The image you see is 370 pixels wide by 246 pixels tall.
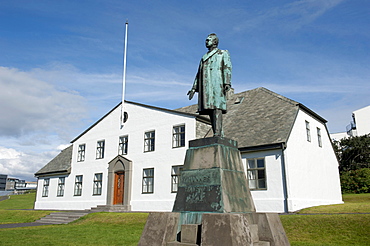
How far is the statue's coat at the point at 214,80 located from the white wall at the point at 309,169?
34.3 ft

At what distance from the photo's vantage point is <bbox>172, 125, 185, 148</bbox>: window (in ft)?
72.4

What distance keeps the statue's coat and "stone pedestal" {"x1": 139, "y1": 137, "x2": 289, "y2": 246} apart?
102 cm

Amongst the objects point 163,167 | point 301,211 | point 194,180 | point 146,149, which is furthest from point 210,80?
point 146,149

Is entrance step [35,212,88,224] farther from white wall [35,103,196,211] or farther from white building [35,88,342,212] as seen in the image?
white wall [35,103,196,211]

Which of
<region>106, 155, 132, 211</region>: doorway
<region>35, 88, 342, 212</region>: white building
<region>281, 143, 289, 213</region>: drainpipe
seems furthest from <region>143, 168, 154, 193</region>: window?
<region>281, 143, 289, 213</region>: drainpipe

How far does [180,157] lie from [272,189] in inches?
261

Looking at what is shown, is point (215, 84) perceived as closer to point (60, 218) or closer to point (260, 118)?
point (260, 118)

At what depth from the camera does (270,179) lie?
17.7m

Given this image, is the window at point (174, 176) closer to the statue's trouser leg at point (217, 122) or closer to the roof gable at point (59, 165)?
the roof gable at point (59, 165)

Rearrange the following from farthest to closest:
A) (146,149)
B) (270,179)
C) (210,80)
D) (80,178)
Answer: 1. (80,178)
2. (146,149)
3. (270,179)
4. (210,80)

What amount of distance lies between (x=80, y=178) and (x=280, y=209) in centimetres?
1769

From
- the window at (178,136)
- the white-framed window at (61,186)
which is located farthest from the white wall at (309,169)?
the white-framed window at (61,186)

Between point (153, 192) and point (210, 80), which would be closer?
point (210, 80)

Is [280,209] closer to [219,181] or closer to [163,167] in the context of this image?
[163,167]
